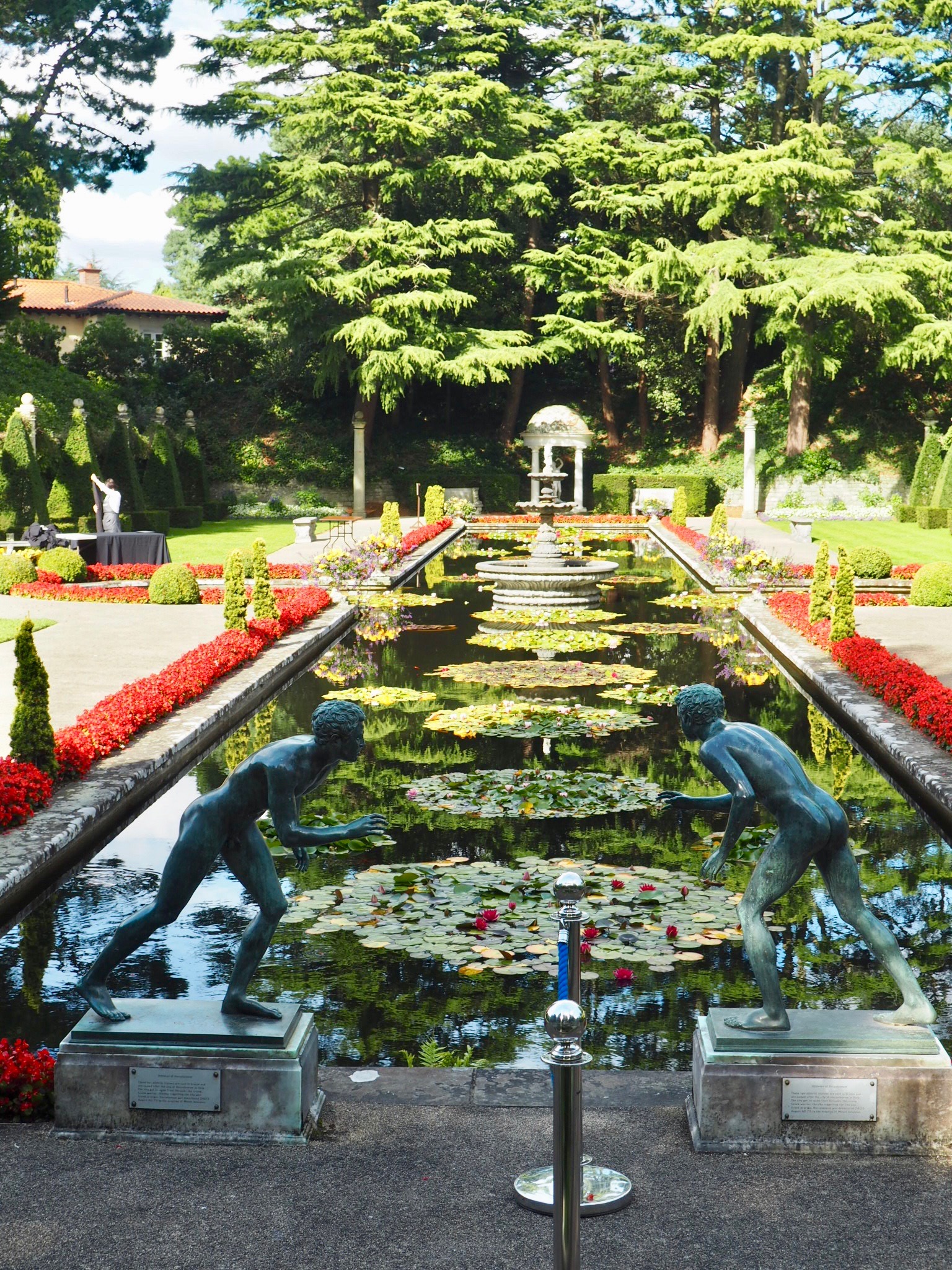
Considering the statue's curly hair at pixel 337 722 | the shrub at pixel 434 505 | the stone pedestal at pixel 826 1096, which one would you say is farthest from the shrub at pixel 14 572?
the stone pedestal at pixel 826 1096

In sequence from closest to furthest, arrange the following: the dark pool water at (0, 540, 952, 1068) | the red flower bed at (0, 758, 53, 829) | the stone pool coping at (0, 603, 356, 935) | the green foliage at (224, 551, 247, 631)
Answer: the dark pool water at (0, 540, 952, 1068) → the stone pool coping at (0, 603, 356, 935) → the red flower bed at (0, 758, 53, 829) → the green foliage at (224, 551, 247, 631)

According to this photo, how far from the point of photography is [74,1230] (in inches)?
148

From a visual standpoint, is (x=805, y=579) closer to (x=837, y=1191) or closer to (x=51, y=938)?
(x=51, y=938)

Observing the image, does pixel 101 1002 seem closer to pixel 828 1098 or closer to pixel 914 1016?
pixel 828 1098

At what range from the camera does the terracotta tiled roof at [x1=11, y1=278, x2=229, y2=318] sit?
46906 millimetres

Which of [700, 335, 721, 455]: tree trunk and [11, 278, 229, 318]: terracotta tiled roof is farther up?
[11, 278, 229, 318]: terracotta tiled roof

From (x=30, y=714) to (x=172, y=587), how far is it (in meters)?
10.5

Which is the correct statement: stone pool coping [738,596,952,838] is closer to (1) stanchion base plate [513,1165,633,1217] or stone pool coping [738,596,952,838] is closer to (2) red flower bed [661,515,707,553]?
(1) stanchion base plate [513,1165,633,1217]

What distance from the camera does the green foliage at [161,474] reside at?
105 feet

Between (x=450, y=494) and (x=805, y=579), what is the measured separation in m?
18.3

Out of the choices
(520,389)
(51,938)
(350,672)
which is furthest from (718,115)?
(51,938)

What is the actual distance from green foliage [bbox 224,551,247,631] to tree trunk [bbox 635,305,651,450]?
94.6 feet

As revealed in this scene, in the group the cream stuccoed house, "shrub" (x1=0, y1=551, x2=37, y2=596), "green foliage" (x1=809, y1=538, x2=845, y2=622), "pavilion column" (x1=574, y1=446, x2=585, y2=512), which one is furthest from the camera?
the cream stuccoed house

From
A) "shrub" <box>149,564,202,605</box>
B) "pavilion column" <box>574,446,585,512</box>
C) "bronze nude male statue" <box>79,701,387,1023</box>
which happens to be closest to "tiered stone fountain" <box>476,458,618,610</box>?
"shrub" <box>149,564,202,605</box>
